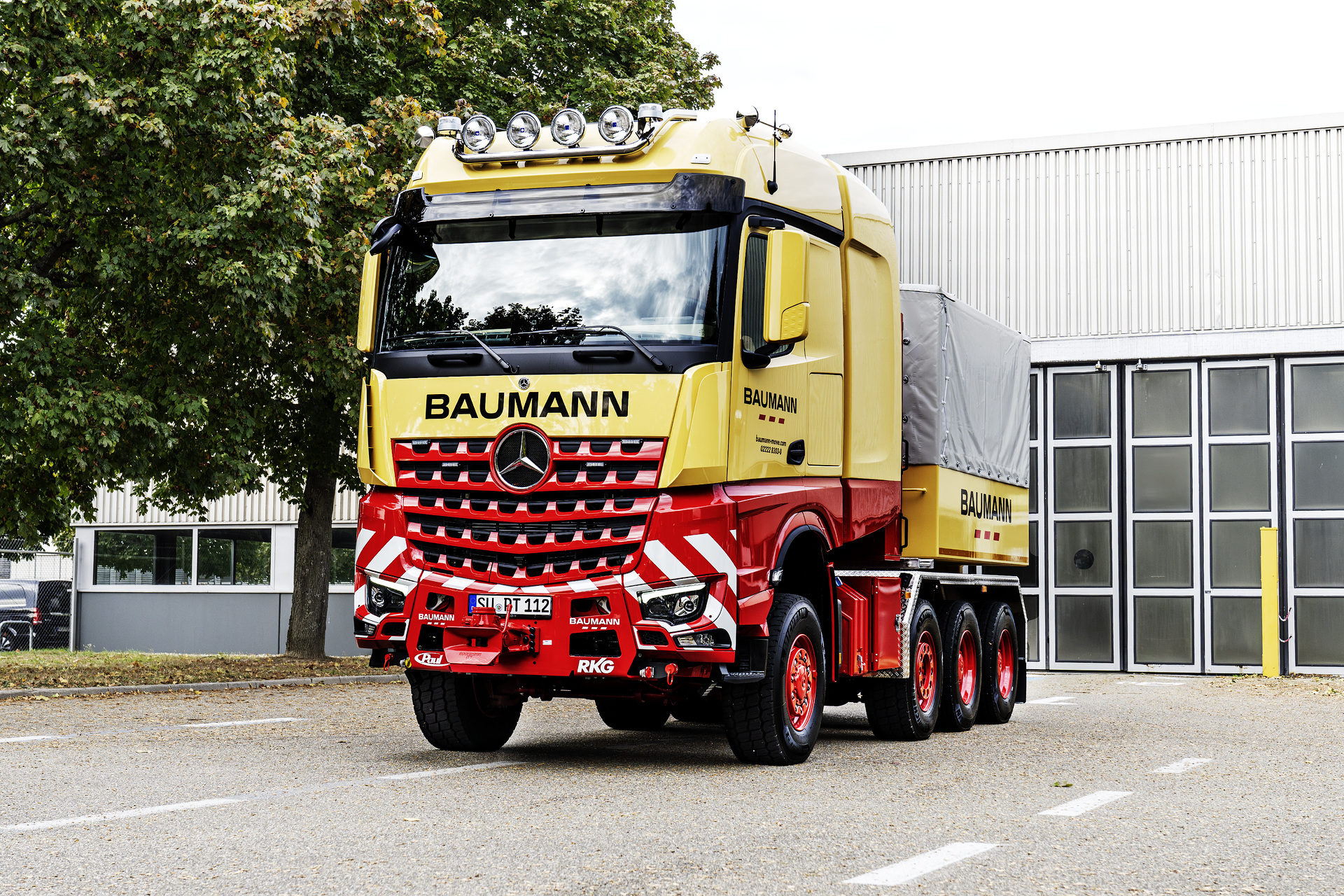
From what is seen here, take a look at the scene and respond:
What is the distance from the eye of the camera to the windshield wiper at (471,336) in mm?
9219

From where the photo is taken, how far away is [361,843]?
6539 mm

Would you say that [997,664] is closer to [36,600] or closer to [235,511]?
[235,511]

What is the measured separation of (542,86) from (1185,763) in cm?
1677

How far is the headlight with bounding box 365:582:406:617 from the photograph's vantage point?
9398 millimetres

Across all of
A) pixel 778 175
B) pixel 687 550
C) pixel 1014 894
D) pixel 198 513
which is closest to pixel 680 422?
pixel 687 550

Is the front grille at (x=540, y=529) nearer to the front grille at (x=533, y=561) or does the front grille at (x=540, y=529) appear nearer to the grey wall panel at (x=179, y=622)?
the front grille at (x=533, y=561)

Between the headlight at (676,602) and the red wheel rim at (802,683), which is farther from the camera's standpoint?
the red wheel rim at (802,683)

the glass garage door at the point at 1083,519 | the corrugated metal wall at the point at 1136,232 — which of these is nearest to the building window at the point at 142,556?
the corrugated metal wall at the point at 1136,232

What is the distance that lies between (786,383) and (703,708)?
290cm

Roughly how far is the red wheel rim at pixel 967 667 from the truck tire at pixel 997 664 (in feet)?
0.56

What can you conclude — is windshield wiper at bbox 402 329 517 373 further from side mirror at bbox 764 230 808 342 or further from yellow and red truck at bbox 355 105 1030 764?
side mirror at bbox 764 230 808 342

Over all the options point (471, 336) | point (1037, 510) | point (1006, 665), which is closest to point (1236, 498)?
point (1037, 510)

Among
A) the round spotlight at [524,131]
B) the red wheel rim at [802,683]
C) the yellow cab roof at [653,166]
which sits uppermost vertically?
the round spotlight at [524,131]

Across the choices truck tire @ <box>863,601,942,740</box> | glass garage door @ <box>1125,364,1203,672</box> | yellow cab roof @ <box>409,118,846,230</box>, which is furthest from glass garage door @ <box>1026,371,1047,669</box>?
yellow cab roof @ <box>409,118,846,230</box>
